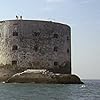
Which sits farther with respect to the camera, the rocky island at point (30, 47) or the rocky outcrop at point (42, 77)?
the rocky island at point (30, 47)

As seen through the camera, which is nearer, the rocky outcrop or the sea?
the sea

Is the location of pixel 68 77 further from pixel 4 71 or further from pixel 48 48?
pixel 4 71

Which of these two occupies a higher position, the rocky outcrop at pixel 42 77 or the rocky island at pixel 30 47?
the rocky island at pixel 30 47

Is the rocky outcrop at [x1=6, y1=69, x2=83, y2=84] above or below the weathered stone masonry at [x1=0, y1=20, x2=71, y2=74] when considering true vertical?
below

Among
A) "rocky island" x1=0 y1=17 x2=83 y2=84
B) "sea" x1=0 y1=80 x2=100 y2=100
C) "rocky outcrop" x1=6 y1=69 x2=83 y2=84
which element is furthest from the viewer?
"rocky island" x1=0 y1=17 x2=83 y2=84

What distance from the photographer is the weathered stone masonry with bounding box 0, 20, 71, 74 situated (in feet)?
105

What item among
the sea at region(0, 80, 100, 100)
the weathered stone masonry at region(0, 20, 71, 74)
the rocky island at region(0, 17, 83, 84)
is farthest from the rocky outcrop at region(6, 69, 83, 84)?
the sea at region(0, 80, 100, 100)

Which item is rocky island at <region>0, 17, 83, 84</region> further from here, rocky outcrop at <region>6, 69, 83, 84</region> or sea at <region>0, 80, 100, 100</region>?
sea at <region>0, 80, 100, 100</region>

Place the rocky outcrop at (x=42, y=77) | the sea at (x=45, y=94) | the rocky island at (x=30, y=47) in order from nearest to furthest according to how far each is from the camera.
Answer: the sea at (x=45, y=94)
the rocky outcrop at (x=42, y=77)
the rocky island at (x=30, y=47)

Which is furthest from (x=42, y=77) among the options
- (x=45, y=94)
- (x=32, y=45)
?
(x=45, y=94)

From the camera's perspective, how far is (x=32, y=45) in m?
32.2

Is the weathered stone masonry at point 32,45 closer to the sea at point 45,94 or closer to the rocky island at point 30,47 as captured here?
the rocky island at point 30,47

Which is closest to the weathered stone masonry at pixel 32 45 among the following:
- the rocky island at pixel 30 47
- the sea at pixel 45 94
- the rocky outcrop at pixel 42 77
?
the rocky island at pixel 30 47

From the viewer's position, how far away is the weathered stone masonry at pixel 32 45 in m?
32.1
